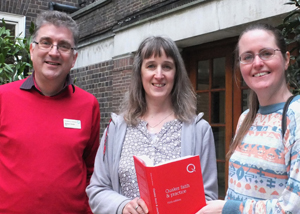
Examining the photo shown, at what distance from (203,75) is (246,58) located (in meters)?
4.06

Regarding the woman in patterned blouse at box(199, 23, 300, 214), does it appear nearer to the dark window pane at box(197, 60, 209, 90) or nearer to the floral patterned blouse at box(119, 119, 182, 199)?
the floral patterned blouse at box(119, 119, 182, 199)

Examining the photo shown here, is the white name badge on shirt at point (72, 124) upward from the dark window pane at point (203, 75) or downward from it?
downward

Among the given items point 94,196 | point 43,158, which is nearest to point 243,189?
point 94,196

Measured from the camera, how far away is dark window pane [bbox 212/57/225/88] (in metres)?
5.37

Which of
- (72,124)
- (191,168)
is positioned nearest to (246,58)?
(191,168)

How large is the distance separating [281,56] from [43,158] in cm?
162

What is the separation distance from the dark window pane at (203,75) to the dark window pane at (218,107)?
10.7 inches

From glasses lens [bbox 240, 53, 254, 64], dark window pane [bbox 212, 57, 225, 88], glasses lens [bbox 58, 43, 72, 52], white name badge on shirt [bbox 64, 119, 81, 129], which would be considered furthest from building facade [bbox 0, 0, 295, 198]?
glasses lens [bbox 240, 53, 254, 64]

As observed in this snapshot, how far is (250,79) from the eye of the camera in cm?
170

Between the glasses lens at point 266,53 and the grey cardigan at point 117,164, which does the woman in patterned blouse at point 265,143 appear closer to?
the glasses lens at point 266,53

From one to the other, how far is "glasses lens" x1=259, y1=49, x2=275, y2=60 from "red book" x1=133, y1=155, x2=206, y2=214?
1.99 feet

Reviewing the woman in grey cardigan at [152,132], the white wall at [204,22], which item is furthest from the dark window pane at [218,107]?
the woman in grey cardigan at [152,132]

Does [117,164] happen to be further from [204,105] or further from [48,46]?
[204,105]

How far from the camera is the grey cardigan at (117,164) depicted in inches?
76.6
